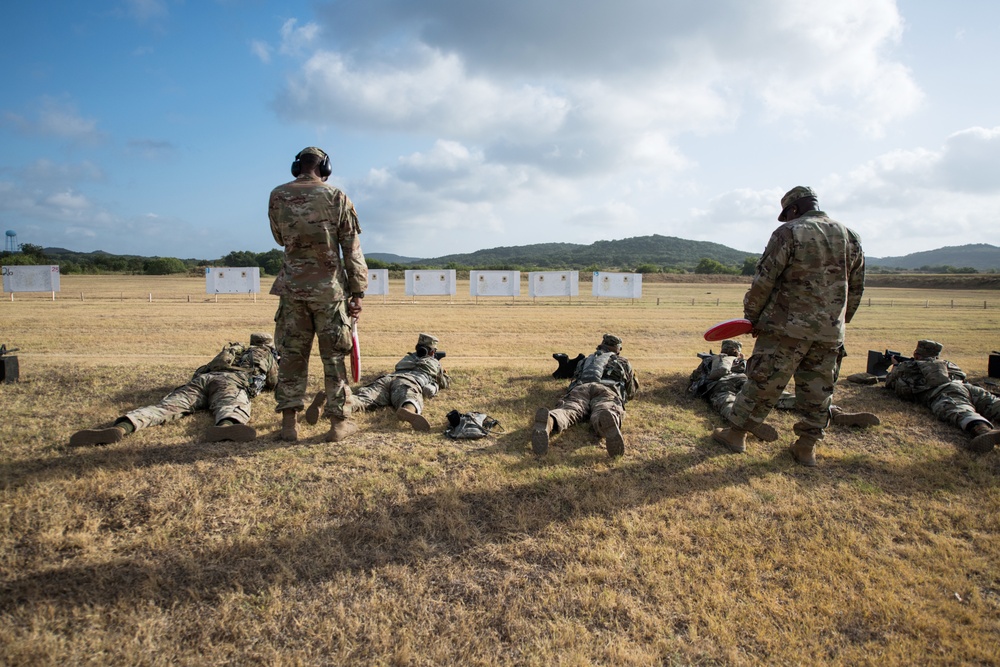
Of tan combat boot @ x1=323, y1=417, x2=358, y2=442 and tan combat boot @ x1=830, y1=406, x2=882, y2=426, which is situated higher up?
tan combat boot @ x1=323, y1=417, x2=358, y2=442

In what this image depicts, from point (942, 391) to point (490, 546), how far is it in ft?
22.0

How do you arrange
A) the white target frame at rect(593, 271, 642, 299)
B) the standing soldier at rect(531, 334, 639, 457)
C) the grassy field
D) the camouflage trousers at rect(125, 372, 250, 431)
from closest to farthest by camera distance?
1. the grassy field
2. the standing soldier at rect(531, 334, 639, 457)
3. the camouflage trousers at rect(125, 372, 250, 431)
4. the white target frame at rect(593, 271, 642, 299)

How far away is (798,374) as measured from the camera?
5.22 meters

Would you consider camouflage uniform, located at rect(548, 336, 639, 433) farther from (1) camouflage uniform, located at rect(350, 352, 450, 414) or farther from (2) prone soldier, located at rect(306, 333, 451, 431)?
(1) camouflage uniform, located at rect(350, 352, 450, 414)

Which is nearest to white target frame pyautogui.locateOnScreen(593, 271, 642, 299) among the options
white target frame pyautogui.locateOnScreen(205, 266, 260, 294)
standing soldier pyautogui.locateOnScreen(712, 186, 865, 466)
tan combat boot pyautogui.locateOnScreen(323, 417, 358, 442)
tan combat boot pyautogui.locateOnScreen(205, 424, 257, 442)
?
white target frame pyautogui.locateOnScreen(205, 266, 260, 294)

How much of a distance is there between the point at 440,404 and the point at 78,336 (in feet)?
37.9

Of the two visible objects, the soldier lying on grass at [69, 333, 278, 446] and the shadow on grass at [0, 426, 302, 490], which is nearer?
the shadow on grass at [0, 426, 302, 490]

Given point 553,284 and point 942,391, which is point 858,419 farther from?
point 553,284

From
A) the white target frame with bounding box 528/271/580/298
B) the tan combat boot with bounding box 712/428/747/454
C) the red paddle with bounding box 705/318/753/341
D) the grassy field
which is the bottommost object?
the grassy field

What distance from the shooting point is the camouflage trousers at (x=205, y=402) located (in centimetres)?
562

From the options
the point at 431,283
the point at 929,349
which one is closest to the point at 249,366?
the point at 929,349

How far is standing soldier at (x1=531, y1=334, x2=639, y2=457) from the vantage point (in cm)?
520

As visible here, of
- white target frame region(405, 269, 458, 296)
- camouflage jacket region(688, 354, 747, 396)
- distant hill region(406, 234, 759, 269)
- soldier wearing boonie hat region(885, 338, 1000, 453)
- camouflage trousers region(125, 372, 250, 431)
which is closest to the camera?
camouflage trousers region(125, 372, 250, 431)

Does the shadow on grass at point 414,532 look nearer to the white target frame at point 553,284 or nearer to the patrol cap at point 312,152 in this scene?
the patrol cap at point 312,152
